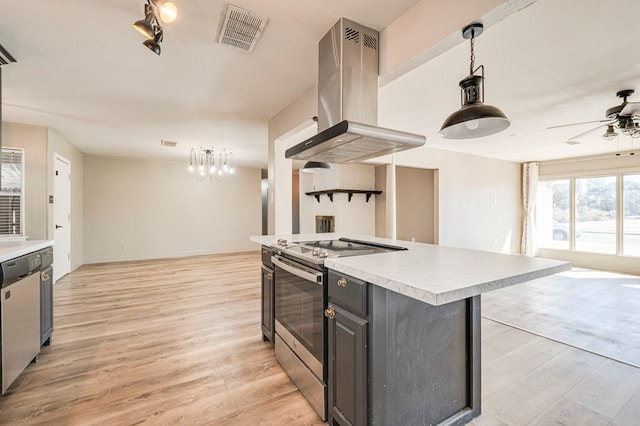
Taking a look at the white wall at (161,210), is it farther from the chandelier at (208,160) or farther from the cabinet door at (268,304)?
the cabinet door at (268,304)

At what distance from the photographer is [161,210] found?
7.33 meters

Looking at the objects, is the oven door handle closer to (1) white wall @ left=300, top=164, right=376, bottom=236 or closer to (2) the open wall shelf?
(2) the open wall shelf

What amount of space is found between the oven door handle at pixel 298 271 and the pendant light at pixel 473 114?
3.98 feet

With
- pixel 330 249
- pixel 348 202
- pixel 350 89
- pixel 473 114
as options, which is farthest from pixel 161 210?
pixel 473 114

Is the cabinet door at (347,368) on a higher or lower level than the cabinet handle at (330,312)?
lower

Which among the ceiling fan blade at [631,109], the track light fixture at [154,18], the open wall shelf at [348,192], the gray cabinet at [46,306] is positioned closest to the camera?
the track light fixture at [154,18]

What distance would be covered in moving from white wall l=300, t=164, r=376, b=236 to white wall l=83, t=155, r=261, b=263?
2.75 metres

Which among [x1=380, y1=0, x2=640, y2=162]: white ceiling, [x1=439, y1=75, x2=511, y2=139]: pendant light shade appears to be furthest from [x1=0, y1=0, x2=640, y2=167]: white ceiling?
[x1=439, y1=75, x2=511, y2=139]: pendant light shade

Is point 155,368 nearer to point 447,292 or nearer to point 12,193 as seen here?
point 447,292

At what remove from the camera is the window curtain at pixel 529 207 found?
7.57 meters

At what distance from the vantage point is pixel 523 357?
95.0 inches

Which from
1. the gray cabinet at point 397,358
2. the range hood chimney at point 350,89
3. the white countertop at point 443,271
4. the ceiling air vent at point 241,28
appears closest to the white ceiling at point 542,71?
the range hood chimney at point 350,89

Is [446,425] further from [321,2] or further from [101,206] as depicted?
[101,206]

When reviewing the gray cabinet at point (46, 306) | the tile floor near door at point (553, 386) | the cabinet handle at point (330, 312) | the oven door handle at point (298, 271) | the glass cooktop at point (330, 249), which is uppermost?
the glass cooktop at point (330, 249)
